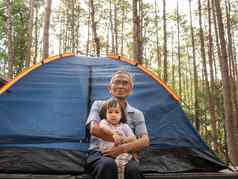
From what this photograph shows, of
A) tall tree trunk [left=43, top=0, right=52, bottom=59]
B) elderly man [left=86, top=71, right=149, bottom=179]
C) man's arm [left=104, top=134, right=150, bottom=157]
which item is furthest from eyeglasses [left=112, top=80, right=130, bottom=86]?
tall tree trunk [left=43, top=0, right=52, bottom=59]

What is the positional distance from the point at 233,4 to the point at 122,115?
17.4 meters

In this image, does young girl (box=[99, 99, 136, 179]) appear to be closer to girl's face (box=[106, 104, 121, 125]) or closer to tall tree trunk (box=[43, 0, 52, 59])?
girl's face (box=[106, 104, 121, 125])

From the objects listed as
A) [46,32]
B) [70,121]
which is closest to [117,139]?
[70,121]

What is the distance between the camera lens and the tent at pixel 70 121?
3336 millimetres

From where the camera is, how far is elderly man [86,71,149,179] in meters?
2.62

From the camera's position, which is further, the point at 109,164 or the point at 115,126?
the point at 115,126

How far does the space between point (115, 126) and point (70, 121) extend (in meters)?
→ 0.88

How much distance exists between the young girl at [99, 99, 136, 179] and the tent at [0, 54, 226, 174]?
0.57 metres

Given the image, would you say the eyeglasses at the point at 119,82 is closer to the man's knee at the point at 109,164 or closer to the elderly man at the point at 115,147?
the elderly man at the point at 115,147

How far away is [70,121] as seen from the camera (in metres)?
3.68

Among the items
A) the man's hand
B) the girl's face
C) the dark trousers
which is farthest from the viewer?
the girl's face

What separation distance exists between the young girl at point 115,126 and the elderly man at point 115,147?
36 mm

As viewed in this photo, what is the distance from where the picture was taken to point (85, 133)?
355cm

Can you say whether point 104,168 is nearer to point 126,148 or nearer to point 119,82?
point 126,148
